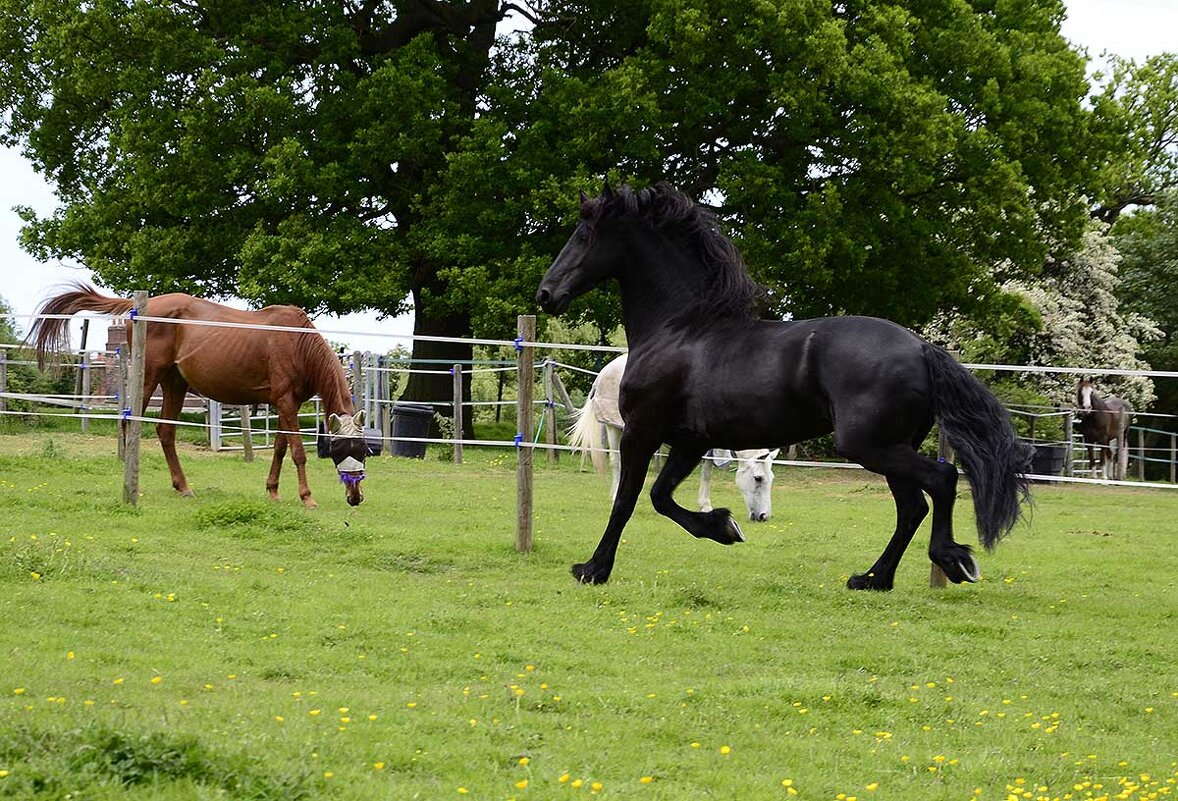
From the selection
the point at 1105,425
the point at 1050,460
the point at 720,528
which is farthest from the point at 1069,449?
the point at 720,528

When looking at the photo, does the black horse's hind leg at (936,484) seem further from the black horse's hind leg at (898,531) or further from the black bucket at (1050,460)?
the black bucket at (1050,460)

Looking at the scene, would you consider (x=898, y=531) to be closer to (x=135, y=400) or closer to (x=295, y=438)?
(x=295, y=438)

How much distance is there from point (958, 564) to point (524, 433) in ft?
11.4

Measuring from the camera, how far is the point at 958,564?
813 cm

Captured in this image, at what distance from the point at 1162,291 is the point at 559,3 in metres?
18.0

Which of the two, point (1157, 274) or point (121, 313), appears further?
point (1157, 274)

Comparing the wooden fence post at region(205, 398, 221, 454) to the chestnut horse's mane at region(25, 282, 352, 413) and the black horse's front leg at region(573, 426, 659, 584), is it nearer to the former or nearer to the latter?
the chestnut horse's mane at region(25, 282, 352, 413)

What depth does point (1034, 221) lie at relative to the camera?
2389 centimetres

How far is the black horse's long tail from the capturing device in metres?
8.01

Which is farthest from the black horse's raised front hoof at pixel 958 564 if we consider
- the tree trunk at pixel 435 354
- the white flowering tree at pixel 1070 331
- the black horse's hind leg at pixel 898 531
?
the white flowering tree at pixel 1070 331

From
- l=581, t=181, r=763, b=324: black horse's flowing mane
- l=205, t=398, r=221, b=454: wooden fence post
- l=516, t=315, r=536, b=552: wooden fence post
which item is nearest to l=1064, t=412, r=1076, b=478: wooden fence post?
l=205, t=398, r=221, b=454: wooden fence post

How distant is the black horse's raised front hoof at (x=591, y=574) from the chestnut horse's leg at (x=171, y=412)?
551cm

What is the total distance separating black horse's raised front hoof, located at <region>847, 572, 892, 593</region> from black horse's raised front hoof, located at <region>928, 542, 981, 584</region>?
884 millimetres

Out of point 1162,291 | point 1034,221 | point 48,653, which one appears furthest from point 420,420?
point 1162,291
